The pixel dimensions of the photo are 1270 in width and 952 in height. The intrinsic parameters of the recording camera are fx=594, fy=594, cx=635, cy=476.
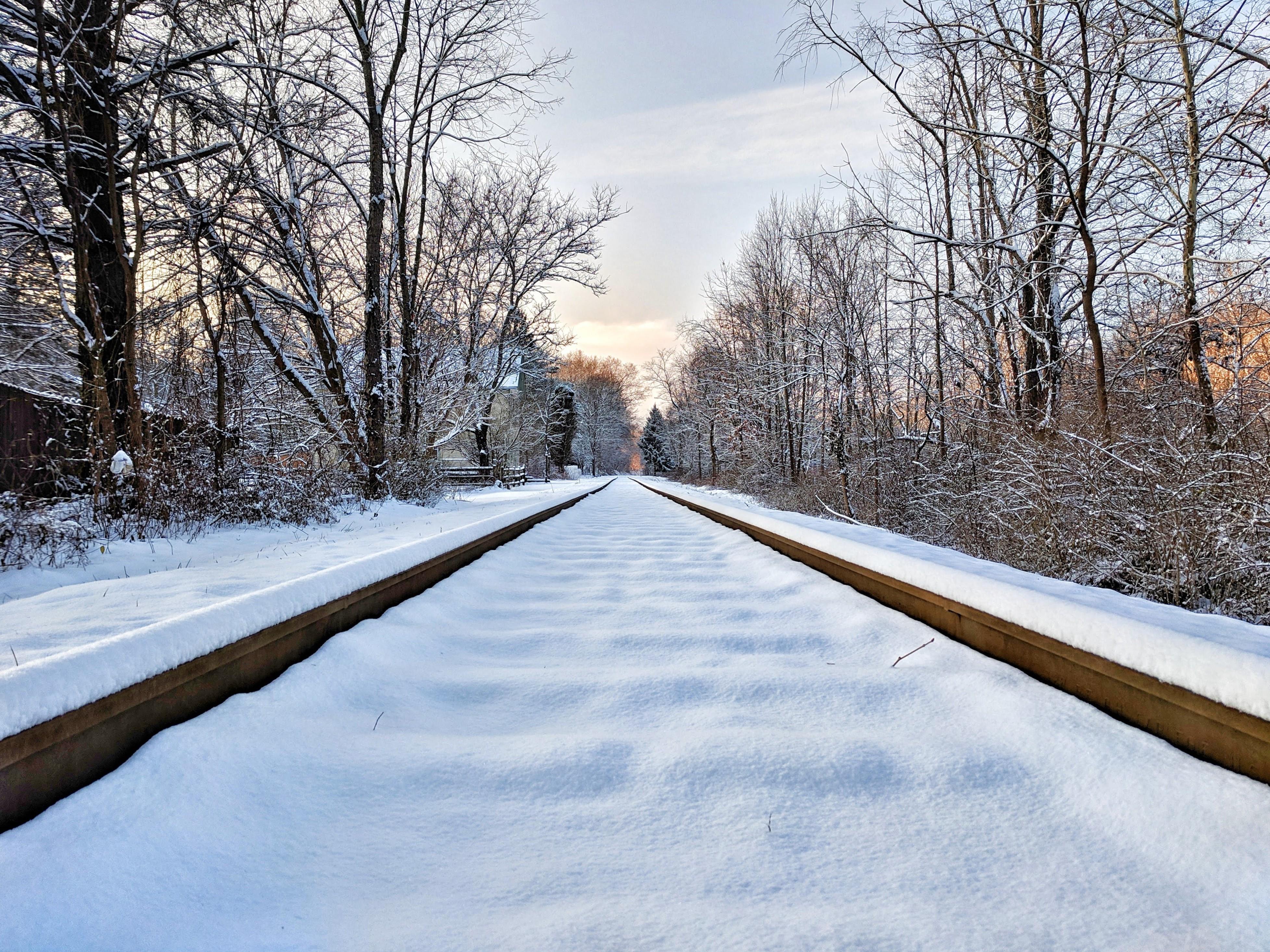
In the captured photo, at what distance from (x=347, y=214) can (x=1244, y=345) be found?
13.2 m

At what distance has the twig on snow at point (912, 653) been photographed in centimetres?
208

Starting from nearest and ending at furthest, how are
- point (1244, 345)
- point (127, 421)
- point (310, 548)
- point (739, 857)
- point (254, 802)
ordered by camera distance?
point (739, 857), point (254, 802), point (1244, 345), point (310, 548), point (127, 421)

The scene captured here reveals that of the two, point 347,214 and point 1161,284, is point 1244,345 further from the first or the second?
point 347,214

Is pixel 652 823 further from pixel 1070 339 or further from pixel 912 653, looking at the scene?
pixel 1070 339

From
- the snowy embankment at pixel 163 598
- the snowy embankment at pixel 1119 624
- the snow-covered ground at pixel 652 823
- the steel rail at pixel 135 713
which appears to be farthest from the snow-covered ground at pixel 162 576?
the snowy embankment at pixel 1119 624

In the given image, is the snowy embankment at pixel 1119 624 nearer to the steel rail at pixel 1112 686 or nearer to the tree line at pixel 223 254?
the steel rail at pixel 1112 686

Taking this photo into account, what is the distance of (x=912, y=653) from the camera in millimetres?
2154

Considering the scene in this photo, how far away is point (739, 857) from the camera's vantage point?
1108 millimetres

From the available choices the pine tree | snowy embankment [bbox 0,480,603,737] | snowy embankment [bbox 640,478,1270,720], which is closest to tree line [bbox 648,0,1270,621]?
snowy embankment [bbox 640,478,1270,720]

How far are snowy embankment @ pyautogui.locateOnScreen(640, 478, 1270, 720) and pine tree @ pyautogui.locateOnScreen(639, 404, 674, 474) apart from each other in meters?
55.5

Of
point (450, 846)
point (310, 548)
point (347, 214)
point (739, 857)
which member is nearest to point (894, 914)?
point (739, 857)

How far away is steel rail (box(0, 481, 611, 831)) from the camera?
107 cm

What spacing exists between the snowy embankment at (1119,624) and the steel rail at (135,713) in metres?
2.29

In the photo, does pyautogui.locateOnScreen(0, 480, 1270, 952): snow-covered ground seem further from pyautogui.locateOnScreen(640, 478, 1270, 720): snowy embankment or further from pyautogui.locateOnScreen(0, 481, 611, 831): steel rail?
pyautogui.locateOnScreen(640, 478, 1270, 720): snowy embankment
